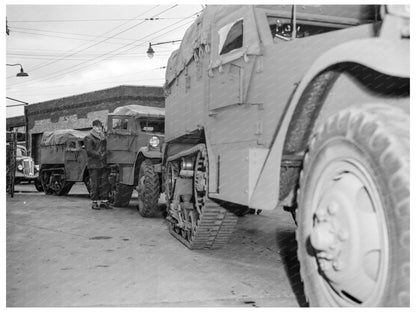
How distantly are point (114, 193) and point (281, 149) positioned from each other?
27.5 ft

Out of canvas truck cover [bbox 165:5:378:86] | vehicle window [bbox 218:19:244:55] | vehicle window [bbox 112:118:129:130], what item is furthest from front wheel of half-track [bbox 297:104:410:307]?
vehicle window [bbox 112:118:129:130]

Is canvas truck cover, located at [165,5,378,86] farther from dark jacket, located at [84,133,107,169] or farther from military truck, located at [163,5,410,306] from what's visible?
dark jacket, located at [84,133,107,169]

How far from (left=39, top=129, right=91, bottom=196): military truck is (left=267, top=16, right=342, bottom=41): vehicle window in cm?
985

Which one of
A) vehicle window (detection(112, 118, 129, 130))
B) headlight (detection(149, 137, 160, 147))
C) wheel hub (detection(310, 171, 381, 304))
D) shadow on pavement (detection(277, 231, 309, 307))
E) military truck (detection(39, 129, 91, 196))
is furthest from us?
military truck (detection(39, 129, 91, 196))

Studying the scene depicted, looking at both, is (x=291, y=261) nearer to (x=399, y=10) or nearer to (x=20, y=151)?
(x=399, y=10)

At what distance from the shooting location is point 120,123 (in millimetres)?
10844

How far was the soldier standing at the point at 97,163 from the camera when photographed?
34.3 ft

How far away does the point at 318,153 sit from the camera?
2654 millimetres

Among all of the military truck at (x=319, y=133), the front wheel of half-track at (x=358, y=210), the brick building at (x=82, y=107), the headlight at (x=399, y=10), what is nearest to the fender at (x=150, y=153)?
the military truck at (x=319, y=133)

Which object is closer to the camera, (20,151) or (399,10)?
(399,10)

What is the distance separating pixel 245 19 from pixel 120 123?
709 cm

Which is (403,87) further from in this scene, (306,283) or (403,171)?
(306,283)

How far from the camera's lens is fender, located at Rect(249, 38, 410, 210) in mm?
2145

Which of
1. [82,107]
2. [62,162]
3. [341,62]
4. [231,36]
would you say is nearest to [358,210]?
[341,62]
